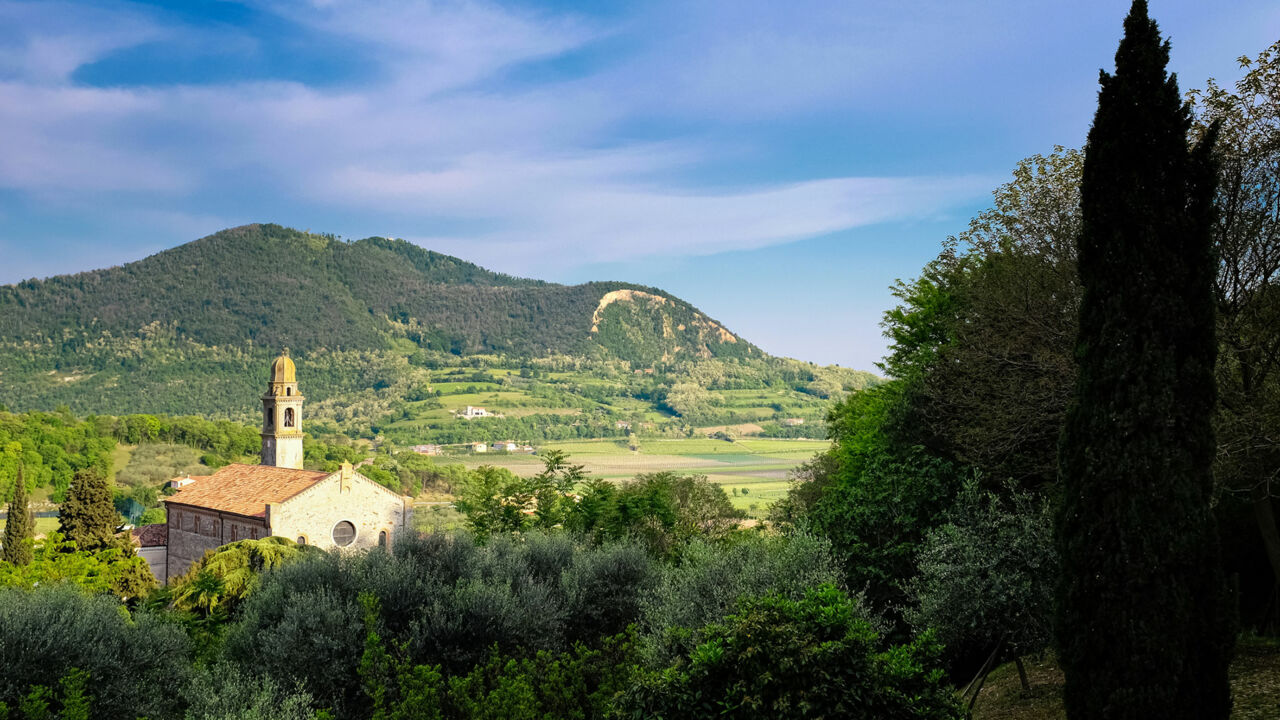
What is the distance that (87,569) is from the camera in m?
33.6

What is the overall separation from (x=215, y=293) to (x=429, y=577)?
194m

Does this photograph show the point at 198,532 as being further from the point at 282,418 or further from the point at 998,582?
the point at 998,582

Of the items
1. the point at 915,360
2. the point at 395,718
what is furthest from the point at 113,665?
the point at 915,360

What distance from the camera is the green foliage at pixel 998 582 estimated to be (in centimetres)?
1280

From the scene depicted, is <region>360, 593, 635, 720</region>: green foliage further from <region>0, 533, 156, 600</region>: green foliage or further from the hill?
the hill

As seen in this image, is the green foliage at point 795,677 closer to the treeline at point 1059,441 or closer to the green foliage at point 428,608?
the treeline at point 1059,441

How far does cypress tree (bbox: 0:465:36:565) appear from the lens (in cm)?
3931

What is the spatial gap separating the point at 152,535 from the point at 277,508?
15721 mm

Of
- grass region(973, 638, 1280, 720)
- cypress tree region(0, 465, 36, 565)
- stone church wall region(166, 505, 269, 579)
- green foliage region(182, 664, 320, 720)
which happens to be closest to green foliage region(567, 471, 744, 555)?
grass region(973, 638, 1280, 720)

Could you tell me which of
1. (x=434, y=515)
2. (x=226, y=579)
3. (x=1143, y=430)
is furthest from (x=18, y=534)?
(x=1143, y=430)

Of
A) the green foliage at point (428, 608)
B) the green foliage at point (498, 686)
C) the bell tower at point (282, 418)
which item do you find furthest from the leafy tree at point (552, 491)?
the green foliage at point (498, 686)

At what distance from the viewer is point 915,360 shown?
26.0 m

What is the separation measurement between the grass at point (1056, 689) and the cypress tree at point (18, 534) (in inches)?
1618

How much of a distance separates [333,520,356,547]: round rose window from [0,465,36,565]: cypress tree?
1309 cm
